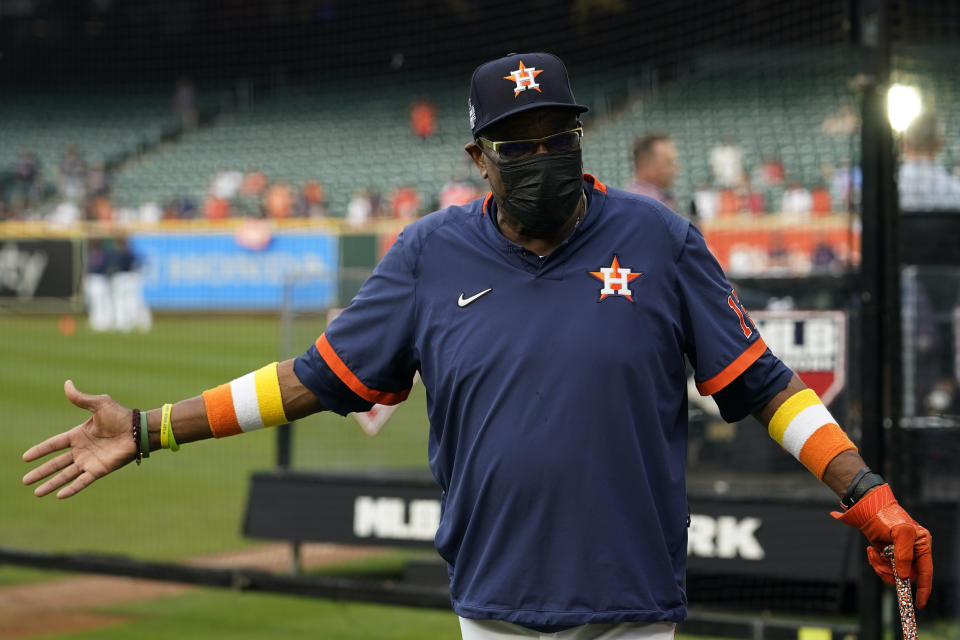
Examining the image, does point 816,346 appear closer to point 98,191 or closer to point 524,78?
point 524,78

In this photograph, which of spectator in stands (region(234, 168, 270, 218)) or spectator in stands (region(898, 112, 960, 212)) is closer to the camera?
spectator in stands (region(898, 112, 960, 212))

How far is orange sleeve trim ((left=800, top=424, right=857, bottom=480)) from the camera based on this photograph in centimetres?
267

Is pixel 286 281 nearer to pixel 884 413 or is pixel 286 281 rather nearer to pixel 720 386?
pixel 884 413

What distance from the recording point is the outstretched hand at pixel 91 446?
2.79 m

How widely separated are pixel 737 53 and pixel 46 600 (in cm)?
1281

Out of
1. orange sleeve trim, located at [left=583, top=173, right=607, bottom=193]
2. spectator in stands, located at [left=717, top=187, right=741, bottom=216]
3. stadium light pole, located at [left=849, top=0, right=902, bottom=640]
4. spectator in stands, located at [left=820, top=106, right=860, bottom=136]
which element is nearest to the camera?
orange sleeve trim, located at [left=583, top=173, right=607, bottom=193]

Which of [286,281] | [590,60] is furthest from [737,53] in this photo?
[286,281]

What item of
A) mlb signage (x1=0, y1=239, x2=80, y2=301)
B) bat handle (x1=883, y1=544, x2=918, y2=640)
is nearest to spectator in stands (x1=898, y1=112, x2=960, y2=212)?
bat handle (x1=883, y1=544, x2=918, y2=640)

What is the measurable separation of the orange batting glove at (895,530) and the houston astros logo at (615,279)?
0.67 meters

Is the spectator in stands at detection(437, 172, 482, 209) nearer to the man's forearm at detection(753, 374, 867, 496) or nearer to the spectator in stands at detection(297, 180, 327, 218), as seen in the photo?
the spectator in stands at detection(297, 180, 327, 218)

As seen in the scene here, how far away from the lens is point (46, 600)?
22.2 ft

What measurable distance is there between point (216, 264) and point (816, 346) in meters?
18.9

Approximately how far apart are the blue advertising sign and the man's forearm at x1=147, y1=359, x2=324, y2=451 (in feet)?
66.8

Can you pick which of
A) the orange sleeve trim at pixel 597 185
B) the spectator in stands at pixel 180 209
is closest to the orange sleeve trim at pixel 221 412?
the orange sleeve trim at pixel 597 185
